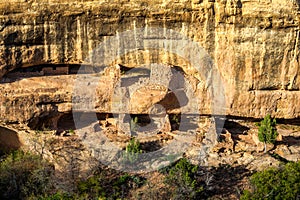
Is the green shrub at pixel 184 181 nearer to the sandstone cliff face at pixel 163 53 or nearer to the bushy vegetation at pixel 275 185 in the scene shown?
the bushy vegetation at pixel 275 185

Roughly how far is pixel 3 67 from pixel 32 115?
1853 millimetres

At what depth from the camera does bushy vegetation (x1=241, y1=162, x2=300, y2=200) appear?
1369 centimetres

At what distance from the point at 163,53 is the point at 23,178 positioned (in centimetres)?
610

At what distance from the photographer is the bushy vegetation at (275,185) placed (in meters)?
13.7

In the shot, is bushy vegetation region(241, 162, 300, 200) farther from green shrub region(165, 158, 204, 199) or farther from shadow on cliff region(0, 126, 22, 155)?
shadow on cliff region(0, 126, 22, 155)

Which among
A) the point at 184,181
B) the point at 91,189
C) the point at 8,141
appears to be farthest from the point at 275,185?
the point at 8,141

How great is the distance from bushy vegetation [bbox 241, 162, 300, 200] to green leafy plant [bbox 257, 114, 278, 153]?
1.81m

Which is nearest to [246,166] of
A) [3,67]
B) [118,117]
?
[118,117]

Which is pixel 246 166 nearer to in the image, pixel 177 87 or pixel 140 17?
pixel 177 87

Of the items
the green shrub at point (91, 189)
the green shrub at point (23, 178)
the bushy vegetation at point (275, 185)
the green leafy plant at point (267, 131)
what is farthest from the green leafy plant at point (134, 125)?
the bushy vegetation at point (275, 185)

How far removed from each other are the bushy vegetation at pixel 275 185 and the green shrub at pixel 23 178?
615 cm

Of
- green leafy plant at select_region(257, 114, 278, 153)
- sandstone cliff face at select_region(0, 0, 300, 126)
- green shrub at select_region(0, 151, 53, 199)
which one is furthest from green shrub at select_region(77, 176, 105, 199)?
green leafy plant at select_region(257, 114, 278, 153)

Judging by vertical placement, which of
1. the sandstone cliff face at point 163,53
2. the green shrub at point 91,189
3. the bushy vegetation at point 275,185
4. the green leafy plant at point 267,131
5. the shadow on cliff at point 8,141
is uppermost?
the sandstone cliff face at point 163,53

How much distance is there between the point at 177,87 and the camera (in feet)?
54.4
